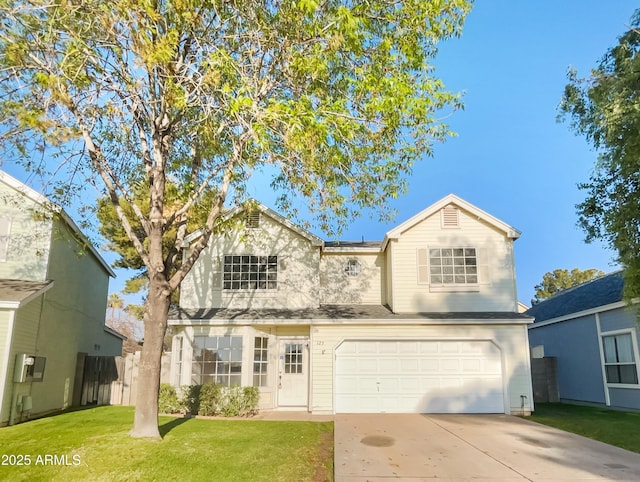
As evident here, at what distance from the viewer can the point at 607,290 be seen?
15469mm

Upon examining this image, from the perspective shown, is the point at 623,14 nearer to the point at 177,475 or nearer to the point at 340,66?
the point at 340,66

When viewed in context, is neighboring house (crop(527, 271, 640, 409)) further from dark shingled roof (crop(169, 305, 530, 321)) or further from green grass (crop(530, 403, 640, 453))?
dark shingled roof (crop(169, 305, 530, 321))

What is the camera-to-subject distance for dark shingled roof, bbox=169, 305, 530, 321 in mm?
13438

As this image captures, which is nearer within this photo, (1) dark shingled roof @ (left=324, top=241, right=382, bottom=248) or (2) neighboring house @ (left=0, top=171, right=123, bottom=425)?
(2) neighboring house @ (left=0, top=171, right=123, bottom=425)

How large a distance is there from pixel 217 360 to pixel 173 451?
587cm

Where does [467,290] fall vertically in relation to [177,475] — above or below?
above

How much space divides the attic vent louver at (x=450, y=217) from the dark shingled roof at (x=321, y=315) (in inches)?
119

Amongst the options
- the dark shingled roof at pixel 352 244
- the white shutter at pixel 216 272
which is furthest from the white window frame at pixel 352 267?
the white shutter at pixel 216 272

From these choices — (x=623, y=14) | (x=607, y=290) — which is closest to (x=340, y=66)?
(x=623, y=14)

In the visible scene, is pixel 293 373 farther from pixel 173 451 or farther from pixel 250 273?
pixel 173 451

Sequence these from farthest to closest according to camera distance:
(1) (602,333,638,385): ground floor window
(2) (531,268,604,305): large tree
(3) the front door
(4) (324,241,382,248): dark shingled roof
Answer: (2) (531,268,604,305): large tree < (4) (324,241,382,248): dark shingled roof < (3) the front door < (1) (602,333,638,385): ground floor window

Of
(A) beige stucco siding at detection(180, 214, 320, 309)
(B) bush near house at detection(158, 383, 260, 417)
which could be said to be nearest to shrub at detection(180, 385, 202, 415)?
(B) bush near house at detection(158, 383, 260, 417)

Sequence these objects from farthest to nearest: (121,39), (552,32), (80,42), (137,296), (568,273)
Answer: (568,273)
(137,296)
(552,32)
(121,39)
(80,42)

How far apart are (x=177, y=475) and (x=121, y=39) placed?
7661mm
